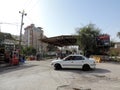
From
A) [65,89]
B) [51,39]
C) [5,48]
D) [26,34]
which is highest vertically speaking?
[26,34]

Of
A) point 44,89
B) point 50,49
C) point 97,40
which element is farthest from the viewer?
point 50,49

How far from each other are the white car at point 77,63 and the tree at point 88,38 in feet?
57.1

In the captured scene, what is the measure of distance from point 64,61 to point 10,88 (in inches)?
418

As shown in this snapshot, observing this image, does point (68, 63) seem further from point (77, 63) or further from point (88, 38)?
point (88, 38)

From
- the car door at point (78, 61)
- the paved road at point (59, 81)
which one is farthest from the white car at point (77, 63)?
the paved road at point (59, 81)

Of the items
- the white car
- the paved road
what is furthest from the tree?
the paved road

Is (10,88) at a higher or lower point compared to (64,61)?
lower

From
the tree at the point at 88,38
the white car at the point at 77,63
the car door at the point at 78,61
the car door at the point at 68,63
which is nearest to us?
the white car at the point at 77,63

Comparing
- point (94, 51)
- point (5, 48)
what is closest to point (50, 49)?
point (94, 51)

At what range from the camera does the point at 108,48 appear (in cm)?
3975

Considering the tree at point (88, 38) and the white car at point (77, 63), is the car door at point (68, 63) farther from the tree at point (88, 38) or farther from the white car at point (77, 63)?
the tree at point (88, 38)

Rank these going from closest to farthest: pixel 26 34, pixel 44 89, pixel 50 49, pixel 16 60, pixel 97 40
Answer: pixel 44 89 < pixel 16 60 < pixel 97 40 < pixel 50 49 < pixel 26 34

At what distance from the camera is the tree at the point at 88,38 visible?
123 feet

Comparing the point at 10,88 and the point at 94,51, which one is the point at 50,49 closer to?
the point at 94,51
